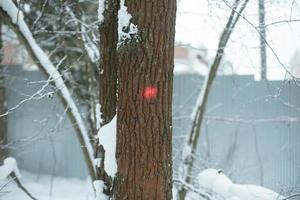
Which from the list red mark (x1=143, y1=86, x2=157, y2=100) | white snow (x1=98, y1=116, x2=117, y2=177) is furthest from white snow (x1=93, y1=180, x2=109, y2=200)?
red mark (x1=143, y1=86, x2=157, y2=100)

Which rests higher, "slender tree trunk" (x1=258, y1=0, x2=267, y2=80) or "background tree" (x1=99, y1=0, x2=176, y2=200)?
"slender tree trunk" (x1=258, y1=0, x2=267, y2=80)

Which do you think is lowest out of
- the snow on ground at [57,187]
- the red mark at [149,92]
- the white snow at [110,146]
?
the snow on ground at [57,187]


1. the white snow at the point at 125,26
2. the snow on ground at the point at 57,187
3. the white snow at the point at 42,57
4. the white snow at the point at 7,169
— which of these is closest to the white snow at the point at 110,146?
the white snow at the point at 125,26

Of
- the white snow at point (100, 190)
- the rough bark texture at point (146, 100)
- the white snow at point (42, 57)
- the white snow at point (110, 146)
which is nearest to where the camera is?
the rough bark texture at point (146, 100)

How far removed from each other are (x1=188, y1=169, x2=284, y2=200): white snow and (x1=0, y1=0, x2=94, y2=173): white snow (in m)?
1.58

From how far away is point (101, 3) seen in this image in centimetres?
335

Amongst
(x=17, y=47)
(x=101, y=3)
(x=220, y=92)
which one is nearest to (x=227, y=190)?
(x=101, y=3)

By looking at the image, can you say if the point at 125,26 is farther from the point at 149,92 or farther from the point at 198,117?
the point at 198,117

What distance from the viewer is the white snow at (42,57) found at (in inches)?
168

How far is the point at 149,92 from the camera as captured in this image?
265cm

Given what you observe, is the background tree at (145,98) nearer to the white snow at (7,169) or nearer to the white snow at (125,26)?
the white snow at (125,26)

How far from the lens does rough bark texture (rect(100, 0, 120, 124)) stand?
128 inches

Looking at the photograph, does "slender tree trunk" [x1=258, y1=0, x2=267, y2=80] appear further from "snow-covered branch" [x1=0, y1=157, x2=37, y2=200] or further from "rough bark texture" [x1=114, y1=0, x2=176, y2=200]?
"snow-covered branch" [x1=0, y1=157, x2=37, y2=200]

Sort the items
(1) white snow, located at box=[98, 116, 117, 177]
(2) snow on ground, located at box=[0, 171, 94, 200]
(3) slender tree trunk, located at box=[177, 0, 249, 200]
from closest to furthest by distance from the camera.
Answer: (1) white snow, located at box=[98, 116, 117, 177]
(3) slender tree trunk, located at box=[177, 0, 249, 200]
(2) snow on ground, located at box=[0, 171, 94, 200]
